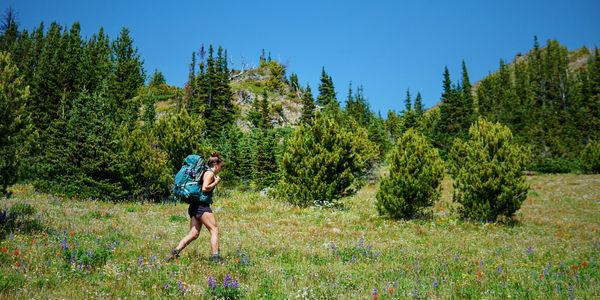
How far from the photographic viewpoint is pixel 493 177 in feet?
61.3

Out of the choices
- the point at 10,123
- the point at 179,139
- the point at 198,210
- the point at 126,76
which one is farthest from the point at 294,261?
the point at 126,76

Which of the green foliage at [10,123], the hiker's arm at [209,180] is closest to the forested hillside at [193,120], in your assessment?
the green foliage at [10,123]

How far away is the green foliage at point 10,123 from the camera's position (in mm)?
8930

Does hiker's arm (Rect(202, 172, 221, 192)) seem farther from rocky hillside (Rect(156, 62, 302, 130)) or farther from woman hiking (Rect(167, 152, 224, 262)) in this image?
rocky hillside (Rect(156, 62, 302, 130))

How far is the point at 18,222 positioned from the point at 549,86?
A: 445 ft

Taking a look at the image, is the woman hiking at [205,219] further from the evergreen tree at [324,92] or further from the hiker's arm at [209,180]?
the evergreen tree at [324,92]

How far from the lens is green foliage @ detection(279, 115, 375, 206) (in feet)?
73.8

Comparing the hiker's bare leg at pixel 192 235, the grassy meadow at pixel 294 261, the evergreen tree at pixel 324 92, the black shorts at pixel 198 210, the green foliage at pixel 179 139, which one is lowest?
the grassy meadow at pixel 294 261

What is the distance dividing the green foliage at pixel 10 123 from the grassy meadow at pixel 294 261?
1.65 m

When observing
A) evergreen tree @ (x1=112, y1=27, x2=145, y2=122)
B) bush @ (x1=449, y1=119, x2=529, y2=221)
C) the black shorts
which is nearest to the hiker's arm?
the black shorts

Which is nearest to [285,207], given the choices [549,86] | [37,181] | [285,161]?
[285,161]

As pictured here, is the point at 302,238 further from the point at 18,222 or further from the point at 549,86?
the point at 549,86

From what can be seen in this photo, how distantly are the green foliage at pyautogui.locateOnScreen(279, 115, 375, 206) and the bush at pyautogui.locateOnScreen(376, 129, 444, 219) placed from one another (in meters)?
3.74

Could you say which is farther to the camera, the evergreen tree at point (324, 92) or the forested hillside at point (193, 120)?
the evergreen tree at point (324, 92)
